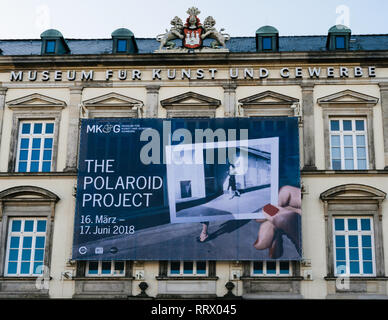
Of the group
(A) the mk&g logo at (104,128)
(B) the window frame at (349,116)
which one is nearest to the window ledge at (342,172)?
(B) the window frame at (349,116)

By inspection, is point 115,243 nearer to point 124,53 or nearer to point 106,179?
point 106,179

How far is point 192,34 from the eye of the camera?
27.4 m

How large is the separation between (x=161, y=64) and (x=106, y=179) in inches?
191

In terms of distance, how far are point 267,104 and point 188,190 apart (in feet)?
14.2

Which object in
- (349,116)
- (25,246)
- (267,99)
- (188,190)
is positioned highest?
(267,99)

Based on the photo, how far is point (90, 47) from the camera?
98.2 feet

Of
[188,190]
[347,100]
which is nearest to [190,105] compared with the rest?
[188,190]

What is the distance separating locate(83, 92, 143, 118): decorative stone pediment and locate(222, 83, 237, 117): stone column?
313cm

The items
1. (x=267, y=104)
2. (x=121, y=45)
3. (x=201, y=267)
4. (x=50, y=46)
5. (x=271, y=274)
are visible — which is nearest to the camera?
(x=271, y=274)

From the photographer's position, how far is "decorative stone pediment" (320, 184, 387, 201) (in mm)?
24875

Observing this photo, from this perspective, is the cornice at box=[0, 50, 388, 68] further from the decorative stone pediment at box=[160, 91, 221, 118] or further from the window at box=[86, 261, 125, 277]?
the window at box=[86, 261, 125, 277]

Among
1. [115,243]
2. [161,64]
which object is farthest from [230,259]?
[161,64]

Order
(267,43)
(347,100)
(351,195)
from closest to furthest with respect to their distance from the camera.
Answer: (351,195) → (347,100) → (267,43)

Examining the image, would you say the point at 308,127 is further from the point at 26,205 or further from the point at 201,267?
the point at 26,205
